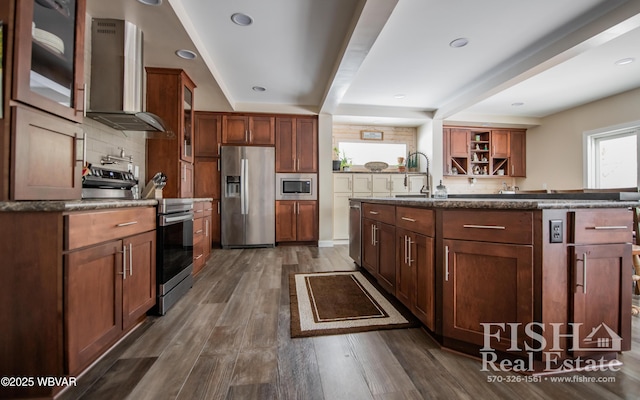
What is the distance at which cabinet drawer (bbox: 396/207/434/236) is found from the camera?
161cm

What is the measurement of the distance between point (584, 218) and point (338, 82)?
2.98 m

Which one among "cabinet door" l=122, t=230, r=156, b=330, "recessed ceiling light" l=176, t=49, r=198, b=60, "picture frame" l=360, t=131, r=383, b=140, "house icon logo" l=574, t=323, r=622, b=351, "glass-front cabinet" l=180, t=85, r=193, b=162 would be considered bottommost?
"house icon logo" l=574, t=323, r=622, b=351

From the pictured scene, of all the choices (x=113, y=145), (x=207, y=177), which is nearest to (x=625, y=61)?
(x=113, y=145)

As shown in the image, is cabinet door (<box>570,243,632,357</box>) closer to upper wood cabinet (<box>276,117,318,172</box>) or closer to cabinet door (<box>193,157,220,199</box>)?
upper wood cabinet (<box>276,117,318,172</box>)

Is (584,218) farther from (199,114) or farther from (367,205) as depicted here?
(199,114)

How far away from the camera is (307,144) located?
16.1 feet

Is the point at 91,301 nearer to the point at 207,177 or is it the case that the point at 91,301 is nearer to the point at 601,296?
the point at 601,296

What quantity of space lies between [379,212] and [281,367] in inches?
62.0

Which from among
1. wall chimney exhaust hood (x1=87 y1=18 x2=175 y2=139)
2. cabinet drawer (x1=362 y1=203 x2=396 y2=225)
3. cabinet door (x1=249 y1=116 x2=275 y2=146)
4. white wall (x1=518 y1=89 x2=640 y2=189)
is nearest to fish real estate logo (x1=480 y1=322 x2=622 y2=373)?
cabinet drawer (x1=362 y1=203 x2=396 y2=225)

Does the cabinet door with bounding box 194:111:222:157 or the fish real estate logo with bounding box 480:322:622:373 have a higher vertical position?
the cabinet door with bounding box 194:111:222:157

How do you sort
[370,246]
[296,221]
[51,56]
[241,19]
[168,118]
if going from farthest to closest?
[296,221] < [168,118] < [370,246] < [241,19] < [51,56]

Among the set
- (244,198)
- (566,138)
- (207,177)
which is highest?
(566,138)

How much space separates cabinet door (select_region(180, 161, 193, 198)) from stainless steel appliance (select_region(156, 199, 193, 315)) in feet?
3.25

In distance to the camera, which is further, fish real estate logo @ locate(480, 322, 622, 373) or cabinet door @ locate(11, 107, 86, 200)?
fish real estate logo @ locate(480, 322, 622, 373)
